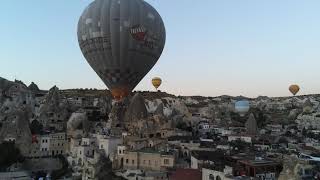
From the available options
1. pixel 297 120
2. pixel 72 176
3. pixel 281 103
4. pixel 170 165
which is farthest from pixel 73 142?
pixel 281 103

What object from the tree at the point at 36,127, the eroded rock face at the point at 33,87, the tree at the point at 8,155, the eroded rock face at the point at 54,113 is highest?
the eroded rock face at the point at 33,87

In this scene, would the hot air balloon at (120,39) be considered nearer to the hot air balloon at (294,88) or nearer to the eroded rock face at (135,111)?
the eroded rock face at (135,111)

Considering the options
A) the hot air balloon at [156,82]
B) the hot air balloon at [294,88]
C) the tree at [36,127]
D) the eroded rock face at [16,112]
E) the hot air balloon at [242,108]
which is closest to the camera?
the eroded rock face at [16,112]

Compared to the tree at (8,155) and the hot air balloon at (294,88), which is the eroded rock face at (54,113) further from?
the hot air balloon at (294,88)

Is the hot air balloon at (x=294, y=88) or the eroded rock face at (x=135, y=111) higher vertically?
the hot air balloon at (x=294, y=88)

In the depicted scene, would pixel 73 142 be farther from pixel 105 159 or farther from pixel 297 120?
pixel 297 120

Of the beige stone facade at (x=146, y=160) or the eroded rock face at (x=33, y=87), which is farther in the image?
the eroded rock face at (x=33, y=87)

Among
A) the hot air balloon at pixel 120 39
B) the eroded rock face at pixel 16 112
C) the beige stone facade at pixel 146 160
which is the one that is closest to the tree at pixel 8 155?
the eroded rock face at pixel 16 112

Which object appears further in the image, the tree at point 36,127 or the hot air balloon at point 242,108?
the hot air balloon at point 242,108

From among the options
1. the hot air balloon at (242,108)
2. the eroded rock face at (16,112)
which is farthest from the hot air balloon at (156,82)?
the hot air balloon at (242,108)

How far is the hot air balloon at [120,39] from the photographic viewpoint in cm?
4138

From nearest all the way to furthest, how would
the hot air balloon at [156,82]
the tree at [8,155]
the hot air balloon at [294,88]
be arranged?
1. the tree at [8,155]
2. the hot air balloon at [156,82]
3. the hot air balloon at [294,88]

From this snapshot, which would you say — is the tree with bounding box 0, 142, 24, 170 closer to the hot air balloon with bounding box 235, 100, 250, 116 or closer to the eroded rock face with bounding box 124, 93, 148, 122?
the eroded rock face with bounding box 124, 93, 148, 122

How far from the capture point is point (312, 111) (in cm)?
9944
